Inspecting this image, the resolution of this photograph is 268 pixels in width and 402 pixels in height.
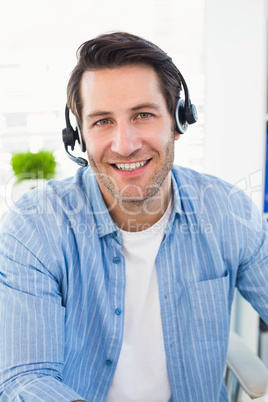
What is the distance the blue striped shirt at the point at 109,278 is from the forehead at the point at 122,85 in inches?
10.1

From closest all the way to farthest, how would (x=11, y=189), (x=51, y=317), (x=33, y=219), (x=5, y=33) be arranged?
(x=51, y=317), (x=33, y=219), (x=11, y=189), (x=5, y=33)

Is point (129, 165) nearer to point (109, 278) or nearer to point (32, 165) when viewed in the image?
point (109, 278)

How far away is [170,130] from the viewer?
108 centimetres

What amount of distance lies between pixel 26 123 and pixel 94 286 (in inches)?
36.3

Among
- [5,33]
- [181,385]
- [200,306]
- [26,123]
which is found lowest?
[181,385]

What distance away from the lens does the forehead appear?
0.97m

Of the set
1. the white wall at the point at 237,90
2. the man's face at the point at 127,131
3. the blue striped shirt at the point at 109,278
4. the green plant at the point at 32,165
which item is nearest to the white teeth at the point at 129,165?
the man's face at the point at 127,131

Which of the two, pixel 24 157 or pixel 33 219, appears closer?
pixel 33 219

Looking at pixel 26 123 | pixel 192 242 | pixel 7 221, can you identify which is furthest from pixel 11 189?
pixel 192 242

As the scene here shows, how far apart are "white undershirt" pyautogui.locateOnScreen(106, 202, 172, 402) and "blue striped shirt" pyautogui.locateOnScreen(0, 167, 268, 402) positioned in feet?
0.08

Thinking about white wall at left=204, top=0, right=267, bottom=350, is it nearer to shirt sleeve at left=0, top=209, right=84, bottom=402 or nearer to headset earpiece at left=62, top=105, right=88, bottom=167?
headset earpiece at left=62, top=105, right=88, bottom=167

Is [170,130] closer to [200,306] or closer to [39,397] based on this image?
[200,306]

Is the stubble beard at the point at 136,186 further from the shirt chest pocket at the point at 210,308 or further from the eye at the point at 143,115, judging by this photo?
the shirt chest pocket at the point at 210,308

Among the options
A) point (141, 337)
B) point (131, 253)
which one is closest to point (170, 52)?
point (131, 253)
